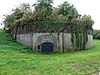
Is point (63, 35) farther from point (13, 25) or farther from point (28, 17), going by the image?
point (13, 25)

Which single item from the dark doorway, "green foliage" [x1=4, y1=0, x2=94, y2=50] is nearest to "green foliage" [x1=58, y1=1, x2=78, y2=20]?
"green foliage" [x1=4, y1=0, x2=94, y2=50]

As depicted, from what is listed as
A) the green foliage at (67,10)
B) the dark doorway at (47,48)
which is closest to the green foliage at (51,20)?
the green foliage at (67,10)

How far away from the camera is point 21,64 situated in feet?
46.1

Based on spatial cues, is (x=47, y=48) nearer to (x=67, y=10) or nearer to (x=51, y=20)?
(x=51, y=20)

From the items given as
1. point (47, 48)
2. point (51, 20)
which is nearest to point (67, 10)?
point (51, 20)

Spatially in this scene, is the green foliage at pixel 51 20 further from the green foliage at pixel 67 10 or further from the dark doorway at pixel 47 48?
the dark doorway at pixel 47 48

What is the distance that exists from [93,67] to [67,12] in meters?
15.7

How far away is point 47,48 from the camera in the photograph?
25391 millimetres

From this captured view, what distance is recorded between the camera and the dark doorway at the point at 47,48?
25250 millimetres

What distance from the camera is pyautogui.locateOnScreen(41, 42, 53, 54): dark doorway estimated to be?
82.8ft

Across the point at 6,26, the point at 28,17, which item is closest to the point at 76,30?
the point at 28,17

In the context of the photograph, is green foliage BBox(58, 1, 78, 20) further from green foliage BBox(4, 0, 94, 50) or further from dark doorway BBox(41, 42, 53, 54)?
dark doorway BBox(41, 42, 53, 54)

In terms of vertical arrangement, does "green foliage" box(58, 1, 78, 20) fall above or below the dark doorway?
above

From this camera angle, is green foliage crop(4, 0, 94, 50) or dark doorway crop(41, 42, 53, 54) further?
green foliage crop(4, 0, 94, 50)
